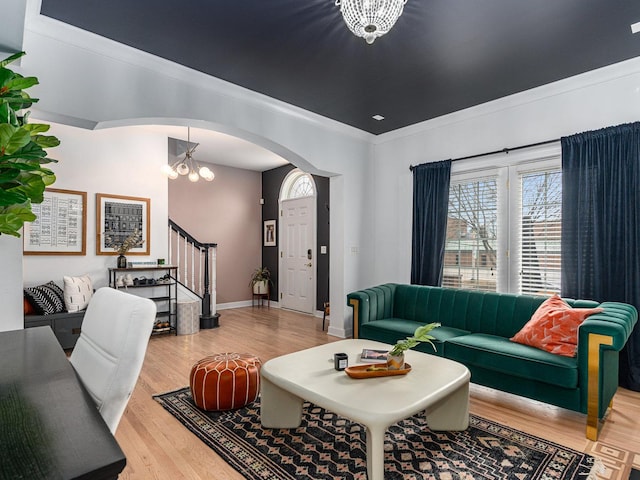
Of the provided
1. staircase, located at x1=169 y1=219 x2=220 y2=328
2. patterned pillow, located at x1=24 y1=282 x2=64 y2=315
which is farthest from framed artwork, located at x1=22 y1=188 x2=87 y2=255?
staircase, located at x1=169 y1=219 x2=220 y2=328

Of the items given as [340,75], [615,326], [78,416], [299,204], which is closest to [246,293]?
[299,204]

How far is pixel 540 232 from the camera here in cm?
368

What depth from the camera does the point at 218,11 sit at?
2.47 m

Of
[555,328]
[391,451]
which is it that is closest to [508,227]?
[555,328]

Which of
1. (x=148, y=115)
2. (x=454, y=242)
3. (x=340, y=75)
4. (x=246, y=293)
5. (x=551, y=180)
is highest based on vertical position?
(x=340, y=75)

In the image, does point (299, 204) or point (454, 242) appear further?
point (299, 204)

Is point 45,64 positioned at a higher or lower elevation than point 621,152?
higher

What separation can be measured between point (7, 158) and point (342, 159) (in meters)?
4.40

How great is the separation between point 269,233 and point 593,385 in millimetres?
6037

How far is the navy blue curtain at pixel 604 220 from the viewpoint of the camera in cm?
310

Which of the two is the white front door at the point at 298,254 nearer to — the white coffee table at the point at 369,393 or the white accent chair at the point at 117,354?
the white coffee table at the point at 369,393

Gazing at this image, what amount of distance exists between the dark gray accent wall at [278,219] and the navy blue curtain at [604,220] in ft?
10.7

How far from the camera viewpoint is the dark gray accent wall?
6324 millimetres

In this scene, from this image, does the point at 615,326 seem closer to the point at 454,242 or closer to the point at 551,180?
the point at 551,180
